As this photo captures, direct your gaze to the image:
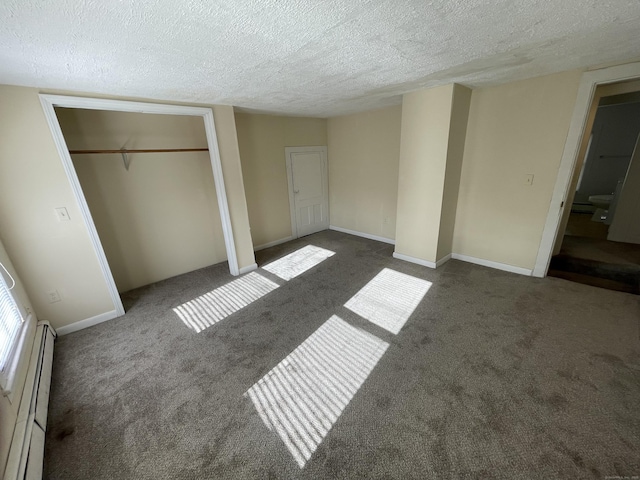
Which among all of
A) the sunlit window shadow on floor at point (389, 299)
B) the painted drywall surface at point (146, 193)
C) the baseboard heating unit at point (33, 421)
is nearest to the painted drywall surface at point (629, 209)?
the sunlit window shadow on floor at point (389, 299)

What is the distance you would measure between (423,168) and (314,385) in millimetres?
2743

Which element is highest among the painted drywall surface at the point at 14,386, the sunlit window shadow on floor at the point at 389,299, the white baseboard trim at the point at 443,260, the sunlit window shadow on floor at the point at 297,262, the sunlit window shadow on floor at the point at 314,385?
the painted drywall surface at the point at 14,386

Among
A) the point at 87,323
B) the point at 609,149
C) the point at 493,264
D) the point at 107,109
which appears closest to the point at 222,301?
the point at 87,323

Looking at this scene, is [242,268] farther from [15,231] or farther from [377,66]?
[377,66]

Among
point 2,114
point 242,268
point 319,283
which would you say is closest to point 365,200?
point 319,283

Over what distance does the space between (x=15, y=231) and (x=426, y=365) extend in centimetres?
351

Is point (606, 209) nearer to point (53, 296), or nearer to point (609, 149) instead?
point (609, 149)

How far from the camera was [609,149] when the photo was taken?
17.7 ft

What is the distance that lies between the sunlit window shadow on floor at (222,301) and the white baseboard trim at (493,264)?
8.82 ft

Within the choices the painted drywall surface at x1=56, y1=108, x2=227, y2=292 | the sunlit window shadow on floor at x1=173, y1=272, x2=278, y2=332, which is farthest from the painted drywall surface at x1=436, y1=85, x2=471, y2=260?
the painted drywall surface at x1=56, y1=108, x2=227, y2=292

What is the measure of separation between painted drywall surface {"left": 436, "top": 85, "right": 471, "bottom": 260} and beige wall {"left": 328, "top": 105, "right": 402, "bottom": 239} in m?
1.00

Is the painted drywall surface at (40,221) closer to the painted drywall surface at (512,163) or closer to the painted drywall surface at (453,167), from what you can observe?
the painted drywall surface at (453,167)

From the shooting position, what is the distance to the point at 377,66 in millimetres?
1916

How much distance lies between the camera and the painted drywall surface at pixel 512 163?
256cm
